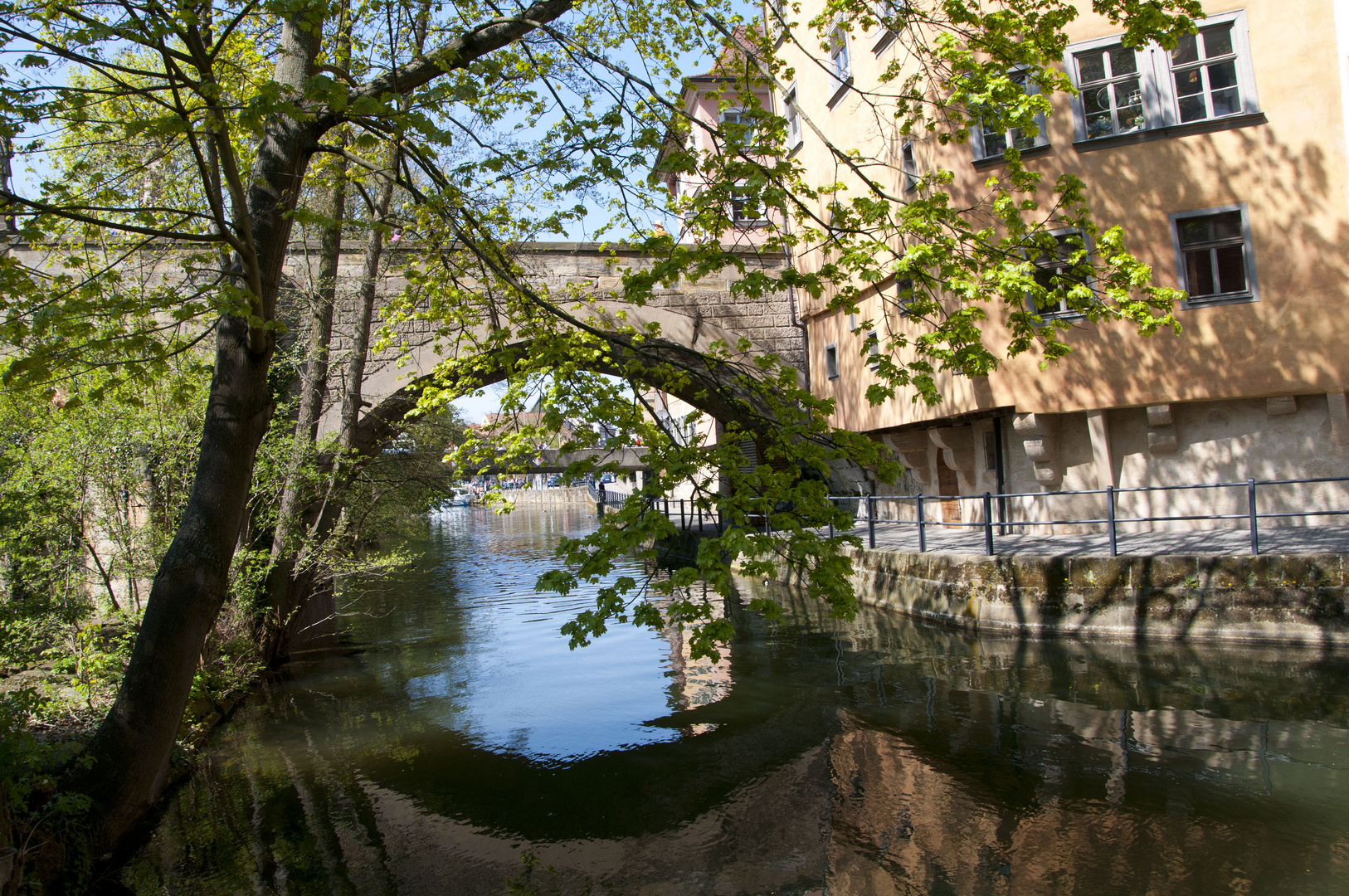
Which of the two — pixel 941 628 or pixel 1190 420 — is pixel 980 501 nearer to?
pixel 1190 420

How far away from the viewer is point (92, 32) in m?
3.31

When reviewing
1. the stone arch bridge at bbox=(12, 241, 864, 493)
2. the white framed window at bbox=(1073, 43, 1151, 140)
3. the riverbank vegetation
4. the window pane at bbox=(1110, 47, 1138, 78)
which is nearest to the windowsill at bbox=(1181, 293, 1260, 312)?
the white framed window at bbox=(1073, 43, 1151, 140)

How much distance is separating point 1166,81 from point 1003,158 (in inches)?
78.8

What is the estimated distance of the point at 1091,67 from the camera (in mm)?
11547

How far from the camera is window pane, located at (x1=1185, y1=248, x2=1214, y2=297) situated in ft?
35.9

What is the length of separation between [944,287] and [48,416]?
6.70 meters

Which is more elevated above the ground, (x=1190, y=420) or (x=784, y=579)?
(x=1190, y=420)

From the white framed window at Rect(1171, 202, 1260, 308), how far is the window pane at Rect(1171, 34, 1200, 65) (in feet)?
6.21

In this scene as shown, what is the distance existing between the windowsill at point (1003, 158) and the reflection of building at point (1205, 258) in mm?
21

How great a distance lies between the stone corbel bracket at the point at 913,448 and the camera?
15.1 metres

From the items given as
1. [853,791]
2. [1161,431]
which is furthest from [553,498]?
[853,791]

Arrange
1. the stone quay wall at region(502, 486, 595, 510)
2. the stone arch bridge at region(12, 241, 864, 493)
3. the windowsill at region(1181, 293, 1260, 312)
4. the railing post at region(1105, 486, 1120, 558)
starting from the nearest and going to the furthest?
1. the railing post at region(1105, 486, 1120, 558)
2. the windowsill at region(1181, 293, 1260, 312)
3. the stone arch bridge at region(12, 241, 864, 493)
4. the stone quay wall at region(502, 486, 595, 510)

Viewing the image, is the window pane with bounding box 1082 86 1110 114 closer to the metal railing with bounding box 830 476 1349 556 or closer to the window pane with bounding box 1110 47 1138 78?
the window pane with bounding box 1110 47 1138 78

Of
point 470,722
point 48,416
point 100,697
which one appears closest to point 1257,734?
point 470,722
